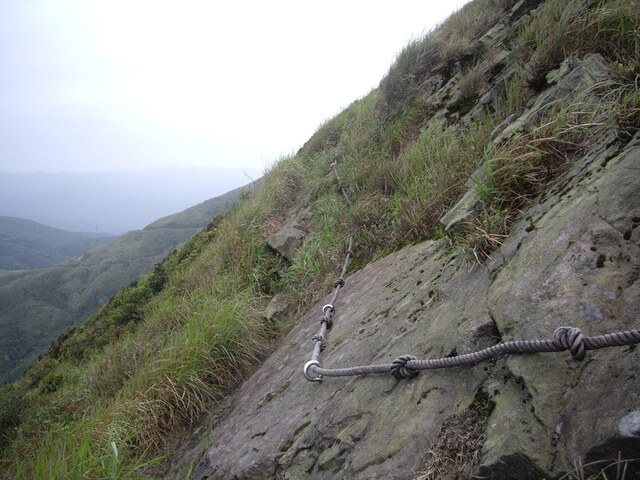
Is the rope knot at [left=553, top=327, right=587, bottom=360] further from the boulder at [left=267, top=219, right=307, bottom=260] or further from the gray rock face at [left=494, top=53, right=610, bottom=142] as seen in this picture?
the boulder at [left=267, top=219, right=307, bottom=260]

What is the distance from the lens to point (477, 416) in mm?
1090

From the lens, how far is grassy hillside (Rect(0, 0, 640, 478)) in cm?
190

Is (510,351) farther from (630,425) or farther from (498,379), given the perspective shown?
(630,425)

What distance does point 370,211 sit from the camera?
3936mm

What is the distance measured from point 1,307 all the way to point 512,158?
70.4 m

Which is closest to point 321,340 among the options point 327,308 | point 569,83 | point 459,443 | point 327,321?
point 327,321

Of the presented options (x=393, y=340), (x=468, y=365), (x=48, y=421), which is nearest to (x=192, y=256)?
(x=48, y=421)

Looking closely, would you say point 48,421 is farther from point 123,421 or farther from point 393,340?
point 393,340

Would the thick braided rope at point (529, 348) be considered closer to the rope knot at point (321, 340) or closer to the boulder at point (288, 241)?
the rope knot at point (321, 340)

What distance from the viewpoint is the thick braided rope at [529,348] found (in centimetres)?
86

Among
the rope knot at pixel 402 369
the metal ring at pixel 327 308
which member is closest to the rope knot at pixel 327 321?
the metal ring at pixel 327 308

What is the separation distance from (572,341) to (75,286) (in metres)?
63.4

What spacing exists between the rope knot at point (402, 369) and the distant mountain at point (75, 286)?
36529 mm

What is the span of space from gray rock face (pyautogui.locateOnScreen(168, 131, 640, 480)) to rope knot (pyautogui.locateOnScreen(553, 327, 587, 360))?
1.7 inches
